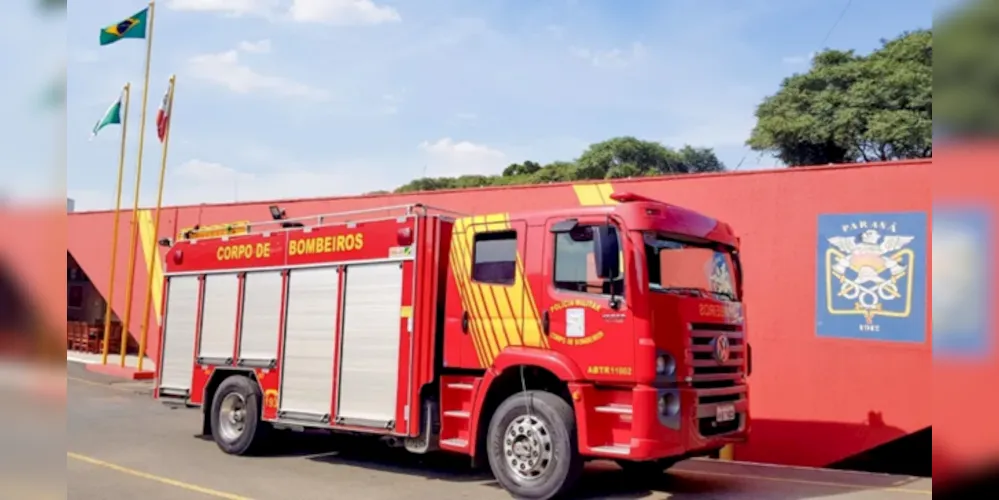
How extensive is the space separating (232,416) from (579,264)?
17.7 feet

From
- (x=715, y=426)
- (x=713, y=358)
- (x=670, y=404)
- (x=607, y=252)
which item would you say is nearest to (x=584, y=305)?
(x=607, y=252)

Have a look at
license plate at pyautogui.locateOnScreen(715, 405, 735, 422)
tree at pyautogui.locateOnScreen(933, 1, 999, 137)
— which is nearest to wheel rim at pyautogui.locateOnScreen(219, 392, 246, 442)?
license plate at pyautogui.locateOnScreen(715, 405, 735, 422)

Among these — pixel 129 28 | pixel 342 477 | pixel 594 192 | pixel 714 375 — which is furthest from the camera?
pixel 129 28

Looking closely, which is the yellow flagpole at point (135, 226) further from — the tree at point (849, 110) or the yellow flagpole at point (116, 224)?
the tree at point (849, 110)

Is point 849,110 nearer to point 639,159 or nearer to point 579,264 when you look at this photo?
point 639,159

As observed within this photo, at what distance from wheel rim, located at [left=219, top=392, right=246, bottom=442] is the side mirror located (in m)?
5.36

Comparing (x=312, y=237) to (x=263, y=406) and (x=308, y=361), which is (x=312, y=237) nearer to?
(x=308, y=361)

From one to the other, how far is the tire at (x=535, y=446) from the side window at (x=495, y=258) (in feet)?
3.92

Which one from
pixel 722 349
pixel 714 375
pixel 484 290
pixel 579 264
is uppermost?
pixel 579 264

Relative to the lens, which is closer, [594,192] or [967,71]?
[967,71]

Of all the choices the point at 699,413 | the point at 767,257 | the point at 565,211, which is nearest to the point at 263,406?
the point at 565,211

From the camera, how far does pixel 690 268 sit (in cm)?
735

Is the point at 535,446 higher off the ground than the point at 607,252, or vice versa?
the point at 607,252

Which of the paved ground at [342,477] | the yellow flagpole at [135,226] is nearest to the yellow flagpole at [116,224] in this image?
the yellow flagpole at [135,226]
